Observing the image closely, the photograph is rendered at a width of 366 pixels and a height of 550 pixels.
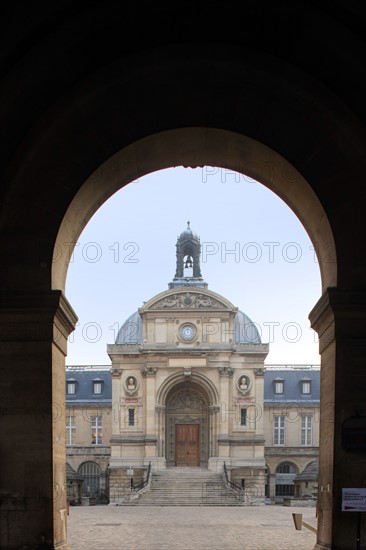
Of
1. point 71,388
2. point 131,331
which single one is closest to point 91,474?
point 71,388

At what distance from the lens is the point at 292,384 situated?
7762 centimetres

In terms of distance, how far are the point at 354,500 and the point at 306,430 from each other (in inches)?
2493

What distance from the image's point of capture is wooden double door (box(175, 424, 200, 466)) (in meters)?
64.0

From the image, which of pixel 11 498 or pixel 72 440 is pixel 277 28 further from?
pixel 72 440

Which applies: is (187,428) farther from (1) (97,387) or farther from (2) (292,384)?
(2) (292,384)

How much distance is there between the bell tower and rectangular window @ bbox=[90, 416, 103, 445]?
14999mm

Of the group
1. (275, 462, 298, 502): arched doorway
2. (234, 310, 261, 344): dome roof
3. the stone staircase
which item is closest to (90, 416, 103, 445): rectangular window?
the stone staircase

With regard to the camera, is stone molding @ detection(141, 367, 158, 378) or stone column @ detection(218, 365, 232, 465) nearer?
stone column @ detection(218, 365, 232, 465)

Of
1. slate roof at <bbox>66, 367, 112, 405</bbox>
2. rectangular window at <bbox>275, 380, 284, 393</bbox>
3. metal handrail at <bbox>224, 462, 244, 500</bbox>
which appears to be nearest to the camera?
metal handrail at <bbox>224, 462, 244, 500</bbox>

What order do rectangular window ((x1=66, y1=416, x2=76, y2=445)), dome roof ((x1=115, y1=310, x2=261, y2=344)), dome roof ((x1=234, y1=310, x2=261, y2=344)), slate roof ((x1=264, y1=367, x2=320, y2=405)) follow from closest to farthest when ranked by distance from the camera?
1. dome roof ((x1=234, y1=310, x2=261, y2=344))
2. dome roof ((x1=115, y1=310, x2=261, y2=344))
3. rectangular window ((x1=66, y1=416, x2=76, y2=445))
4. slate roof ((x1=264, y1=367, x2=320, y2=405))

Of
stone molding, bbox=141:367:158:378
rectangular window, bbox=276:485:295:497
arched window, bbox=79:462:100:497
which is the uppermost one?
stone molding, bbox=141:367:158:378

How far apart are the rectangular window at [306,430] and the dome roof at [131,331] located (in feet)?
60.9

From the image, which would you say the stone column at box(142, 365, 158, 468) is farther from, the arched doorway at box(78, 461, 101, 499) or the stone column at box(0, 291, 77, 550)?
the stone column at box(0, 291, 77, 550)

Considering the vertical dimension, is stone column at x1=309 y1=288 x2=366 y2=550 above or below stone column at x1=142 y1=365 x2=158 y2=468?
above
